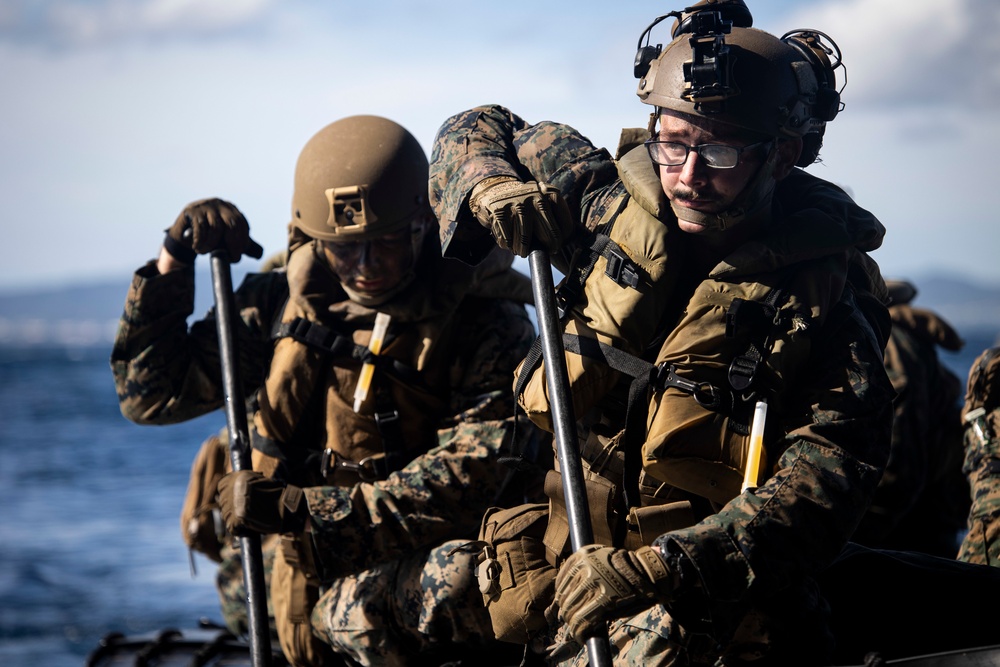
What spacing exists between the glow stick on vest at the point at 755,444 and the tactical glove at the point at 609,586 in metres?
0.43

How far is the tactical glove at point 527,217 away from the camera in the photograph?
14.2 ft

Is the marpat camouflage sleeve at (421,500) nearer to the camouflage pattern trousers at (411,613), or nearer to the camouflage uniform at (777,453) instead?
the camouflage pattern trousers at (411,613)

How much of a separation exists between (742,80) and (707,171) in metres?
0.30

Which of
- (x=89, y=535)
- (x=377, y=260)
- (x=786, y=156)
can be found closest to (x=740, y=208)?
(x=786, y=156)

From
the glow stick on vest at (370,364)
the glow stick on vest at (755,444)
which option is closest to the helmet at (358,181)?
the glow stick on vest at (370,364)

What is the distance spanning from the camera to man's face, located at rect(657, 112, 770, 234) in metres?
4.16

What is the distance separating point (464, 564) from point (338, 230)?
1.56 metres

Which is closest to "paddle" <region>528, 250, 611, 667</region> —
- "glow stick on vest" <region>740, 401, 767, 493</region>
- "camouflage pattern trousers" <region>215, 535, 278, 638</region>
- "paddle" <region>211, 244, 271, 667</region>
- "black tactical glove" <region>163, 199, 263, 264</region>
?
"glow stick on vest" <region>740, 401, 767, 493</region>

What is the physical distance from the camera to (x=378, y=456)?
580 cm

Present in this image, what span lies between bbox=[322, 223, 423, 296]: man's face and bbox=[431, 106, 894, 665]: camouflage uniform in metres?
1.08

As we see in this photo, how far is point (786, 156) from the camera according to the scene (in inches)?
171

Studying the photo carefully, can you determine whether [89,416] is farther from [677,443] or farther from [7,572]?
[677,443]

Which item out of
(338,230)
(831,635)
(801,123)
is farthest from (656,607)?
(338,230)

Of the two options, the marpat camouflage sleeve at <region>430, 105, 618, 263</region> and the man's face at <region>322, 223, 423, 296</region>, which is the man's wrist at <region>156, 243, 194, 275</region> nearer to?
the man's face at <region>322, 223, 423, 296</region>
